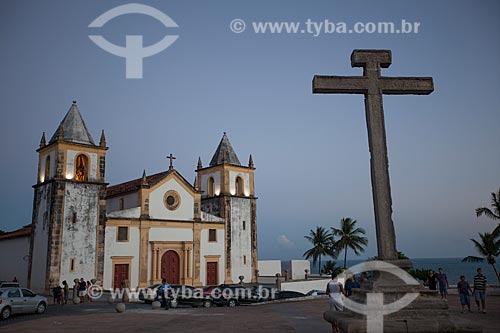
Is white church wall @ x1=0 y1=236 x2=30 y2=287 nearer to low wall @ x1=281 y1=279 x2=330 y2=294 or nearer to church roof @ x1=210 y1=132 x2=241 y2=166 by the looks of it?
church roof @ x1=210 y1=132 x2=241 y2=166

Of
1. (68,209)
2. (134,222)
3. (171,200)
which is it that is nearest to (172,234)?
(171,200)

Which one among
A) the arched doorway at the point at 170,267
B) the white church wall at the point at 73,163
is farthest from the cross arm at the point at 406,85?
the arched doorway at the point at 170,267

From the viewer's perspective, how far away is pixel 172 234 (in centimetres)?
3316

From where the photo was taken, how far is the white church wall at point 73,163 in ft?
93.9

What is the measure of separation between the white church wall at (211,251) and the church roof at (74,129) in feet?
38.1

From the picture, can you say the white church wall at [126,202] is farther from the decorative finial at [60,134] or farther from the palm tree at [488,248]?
the palm tree at [488,248]

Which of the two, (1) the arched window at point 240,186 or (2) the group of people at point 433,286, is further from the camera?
(1) the arched window at point 240,186

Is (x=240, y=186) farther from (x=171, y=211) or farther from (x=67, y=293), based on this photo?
(x=67, y=293)

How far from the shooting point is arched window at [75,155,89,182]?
96.4 ft

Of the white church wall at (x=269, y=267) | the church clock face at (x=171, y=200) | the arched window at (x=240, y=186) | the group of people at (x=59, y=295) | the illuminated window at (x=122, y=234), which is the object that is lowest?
the group of people at (x=59, y=295)

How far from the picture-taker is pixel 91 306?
22.1m

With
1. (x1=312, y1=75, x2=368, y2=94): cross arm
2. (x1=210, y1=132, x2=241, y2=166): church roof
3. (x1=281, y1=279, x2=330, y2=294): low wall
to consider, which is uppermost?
(x1=210, y1=132, x2=241, y2=166): church roof

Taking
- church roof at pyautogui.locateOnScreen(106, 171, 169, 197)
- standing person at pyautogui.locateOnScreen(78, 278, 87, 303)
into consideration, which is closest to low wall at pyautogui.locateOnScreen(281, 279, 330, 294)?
church roof at pyautogui.locateOnScreen(106, 171, 169, 197)

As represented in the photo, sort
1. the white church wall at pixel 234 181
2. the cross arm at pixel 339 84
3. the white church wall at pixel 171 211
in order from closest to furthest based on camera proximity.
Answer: the cross arm at pixel 339 84 < the white church wall at pixel 171 211 < the white church wall at pixel 234 181
